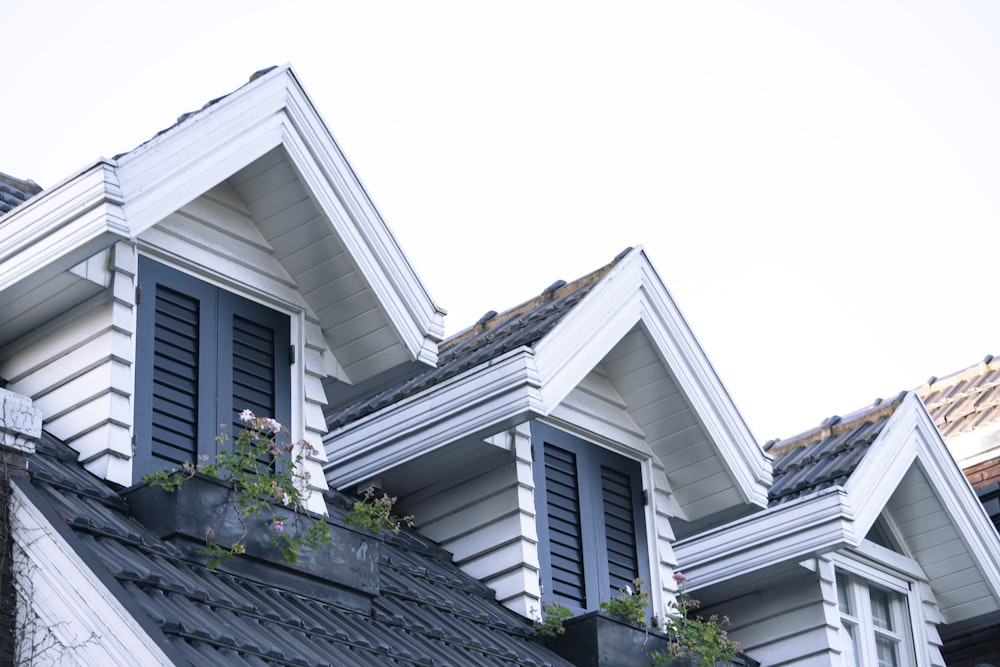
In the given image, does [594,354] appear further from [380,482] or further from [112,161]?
[112,161]

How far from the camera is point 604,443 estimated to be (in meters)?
11.3

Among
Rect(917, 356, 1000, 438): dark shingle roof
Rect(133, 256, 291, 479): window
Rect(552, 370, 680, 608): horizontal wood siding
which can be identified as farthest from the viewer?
Rect(917, 356, 1000, 438): dark shingle roof

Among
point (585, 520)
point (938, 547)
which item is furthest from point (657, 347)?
point (938, 547)

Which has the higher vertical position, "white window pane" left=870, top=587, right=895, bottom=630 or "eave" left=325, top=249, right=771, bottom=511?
"eave" left=325, top=249, right=771, bottom=511

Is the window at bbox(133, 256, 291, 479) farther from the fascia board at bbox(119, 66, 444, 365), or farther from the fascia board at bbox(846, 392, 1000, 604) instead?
the fascia board at bbox(846, 392, 1000, 604)

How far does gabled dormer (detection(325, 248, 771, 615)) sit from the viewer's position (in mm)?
10023

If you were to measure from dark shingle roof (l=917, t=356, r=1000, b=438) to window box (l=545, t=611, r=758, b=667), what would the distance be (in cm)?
802

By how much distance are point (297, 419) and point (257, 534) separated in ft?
5.98

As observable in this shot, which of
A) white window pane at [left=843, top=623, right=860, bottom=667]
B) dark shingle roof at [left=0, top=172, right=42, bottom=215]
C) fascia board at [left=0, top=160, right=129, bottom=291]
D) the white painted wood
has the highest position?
dark shingle roof at [left=0, top=172, right=42, bottom=215]

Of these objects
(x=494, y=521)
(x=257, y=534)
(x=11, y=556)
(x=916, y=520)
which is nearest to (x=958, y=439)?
(x=916, y=520)

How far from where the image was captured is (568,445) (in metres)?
11.0

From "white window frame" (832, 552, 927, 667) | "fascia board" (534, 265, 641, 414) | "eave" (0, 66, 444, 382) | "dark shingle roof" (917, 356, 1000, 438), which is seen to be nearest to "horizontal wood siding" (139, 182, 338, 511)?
"eave" (0, 66, 444, 382)

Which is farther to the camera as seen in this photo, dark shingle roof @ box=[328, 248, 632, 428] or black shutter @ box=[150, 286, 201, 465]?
dark shingle roof @ box=[328, 248, 632, 428]

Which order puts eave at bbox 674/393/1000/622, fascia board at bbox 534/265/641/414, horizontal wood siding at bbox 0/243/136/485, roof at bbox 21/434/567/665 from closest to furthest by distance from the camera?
1. roof at bbox 21/434/567/665
2. horizontal wood siding at bbox 0/243/136/485
3. fascia board at bbox 534/265/641/414
4. eave at bbox 674/393/1000/622
